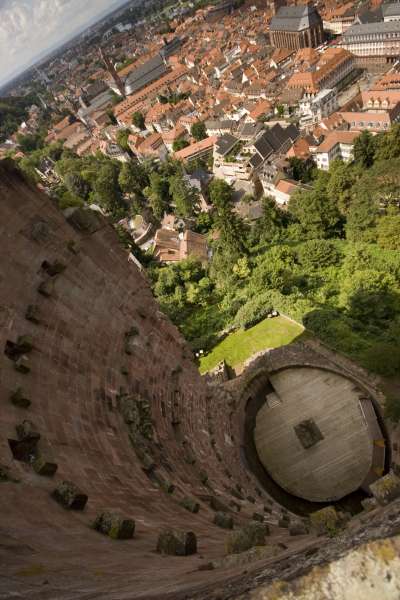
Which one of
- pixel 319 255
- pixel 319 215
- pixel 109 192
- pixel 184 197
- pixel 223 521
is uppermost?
pixel 223 521

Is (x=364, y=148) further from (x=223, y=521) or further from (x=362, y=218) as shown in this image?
(x=223, y=521)

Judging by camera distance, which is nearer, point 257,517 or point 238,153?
point 257,517

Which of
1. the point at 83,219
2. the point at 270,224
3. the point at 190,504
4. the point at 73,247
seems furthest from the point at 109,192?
the point at 190,504

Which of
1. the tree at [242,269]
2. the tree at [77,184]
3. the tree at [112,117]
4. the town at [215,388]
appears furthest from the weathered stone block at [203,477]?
the tree at [112,117]

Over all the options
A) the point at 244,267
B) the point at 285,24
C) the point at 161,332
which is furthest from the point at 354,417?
the point at 285,24

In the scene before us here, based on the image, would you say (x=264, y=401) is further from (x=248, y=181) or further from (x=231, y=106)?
(x=231, y=106)

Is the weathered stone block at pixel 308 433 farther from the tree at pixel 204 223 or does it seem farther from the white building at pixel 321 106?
the white building at pixel 321 106
